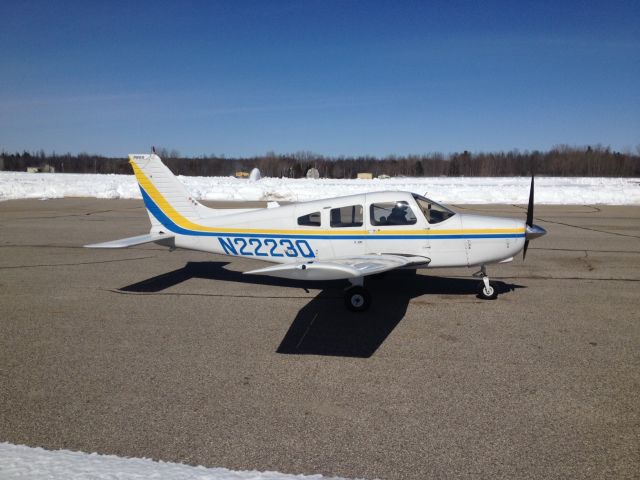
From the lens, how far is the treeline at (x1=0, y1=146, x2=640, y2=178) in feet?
326

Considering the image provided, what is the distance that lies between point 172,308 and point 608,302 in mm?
7706

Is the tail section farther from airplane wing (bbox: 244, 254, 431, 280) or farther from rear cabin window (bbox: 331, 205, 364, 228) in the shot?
airplane wing (bbox: 244, 254, 431, 280)

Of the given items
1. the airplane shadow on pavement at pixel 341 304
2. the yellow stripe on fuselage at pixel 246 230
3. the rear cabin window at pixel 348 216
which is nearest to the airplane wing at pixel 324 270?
the airplane shadow on pavement at pixel 341 304

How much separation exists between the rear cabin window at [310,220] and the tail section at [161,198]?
7.20 ft

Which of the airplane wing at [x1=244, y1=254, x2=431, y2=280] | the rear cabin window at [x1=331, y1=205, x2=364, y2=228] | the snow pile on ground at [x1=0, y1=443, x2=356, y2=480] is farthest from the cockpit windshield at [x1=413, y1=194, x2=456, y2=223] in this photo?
the snow pile on ground at [x1=0, y1=443, x2=356, y2=480]

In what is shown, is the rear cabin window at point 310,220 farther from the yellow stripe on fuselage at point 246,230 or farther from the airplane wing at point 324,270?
the airplane wing at point 324,270

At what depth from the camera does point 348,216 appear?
8.16 metres

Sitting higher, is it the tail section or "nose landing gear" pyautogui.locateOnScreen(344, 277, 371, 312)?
the tail section

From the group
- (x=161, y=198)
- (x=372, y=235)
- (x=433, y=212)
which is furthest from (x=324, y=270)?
(x=161, y=198)

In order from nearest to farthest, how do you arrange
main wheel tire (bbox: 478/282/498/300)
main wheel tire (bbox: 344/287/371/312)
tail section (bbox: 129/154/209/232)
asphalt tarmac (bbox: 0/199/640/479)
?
asphalt tarmac (bbox: 0/199/640/479), main wheel tire (bbox: 344/287/371/312), main wheel tire (bbox: 478/282/498/300), tail section (bbox: 129/154/209/232)

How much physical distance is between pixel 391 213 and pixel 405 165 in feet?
404

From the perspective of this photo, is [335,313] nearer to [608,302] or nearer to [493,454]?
[493,454]

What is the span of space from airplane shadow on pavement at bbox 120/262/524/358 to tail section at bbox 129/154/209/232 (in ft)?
4.57

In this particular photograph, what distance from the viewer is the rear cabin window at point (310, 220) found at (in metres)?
8.31
